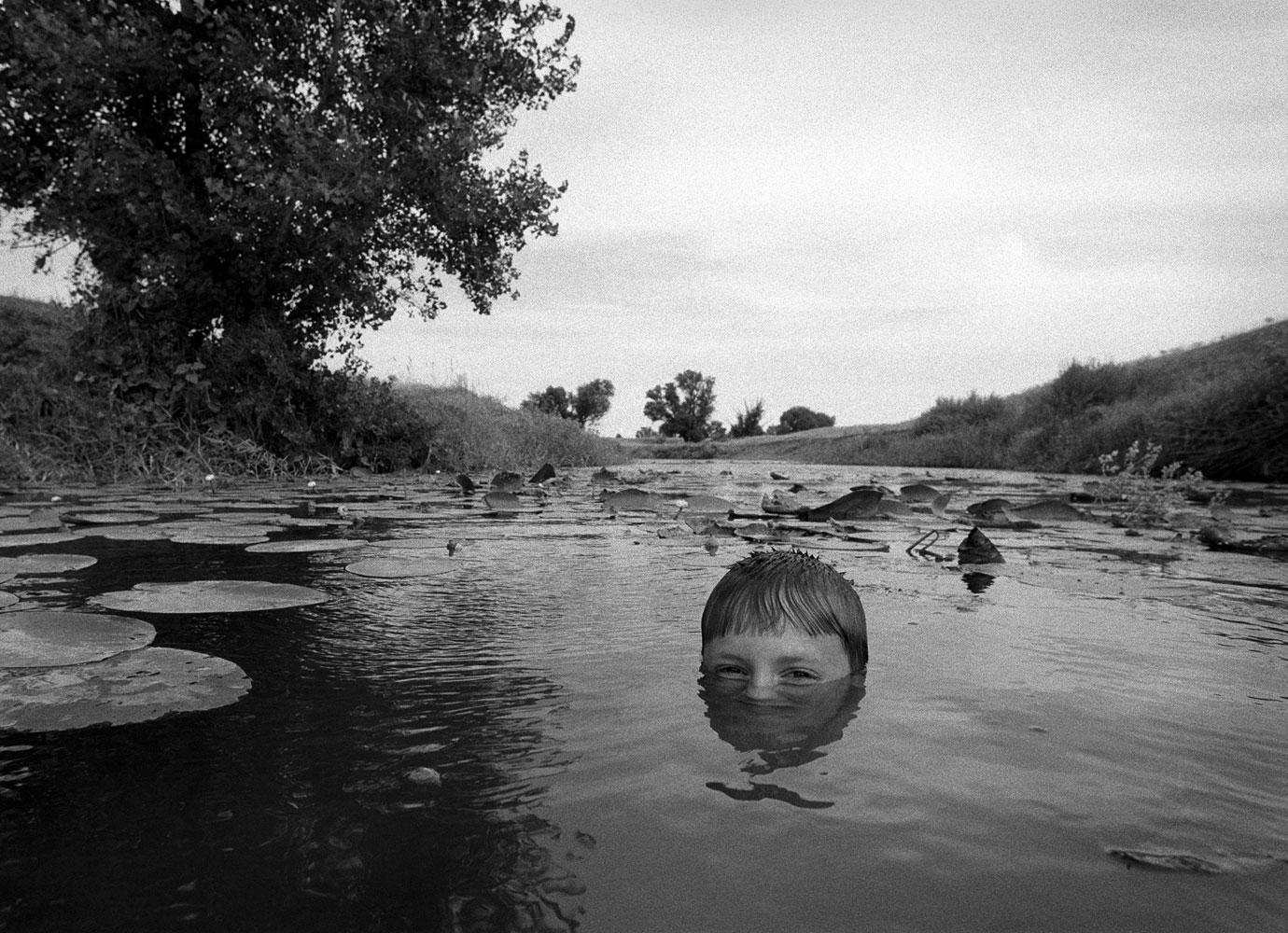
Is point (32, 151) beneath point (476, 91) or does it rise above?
beneath

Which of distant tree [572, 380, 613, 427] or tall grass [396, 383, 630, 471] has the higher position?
distant tree [572, 380, 613, 427]

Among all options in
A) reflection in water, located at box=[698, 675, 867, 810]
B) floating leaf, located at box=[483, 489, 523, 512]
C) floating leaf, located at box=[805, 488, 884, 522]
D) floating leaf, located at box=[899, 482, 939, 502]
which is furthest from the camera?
floating leaf, located at box=[899, 482, 939, 502]

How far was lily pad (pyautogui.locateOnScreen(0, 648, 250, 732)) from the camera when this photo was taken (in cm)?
154

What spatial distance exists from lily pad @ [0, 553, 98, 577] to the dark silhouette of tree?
23.0ft

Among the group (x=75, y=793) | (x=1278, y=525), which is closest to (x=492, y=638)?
(x=75, y=793)

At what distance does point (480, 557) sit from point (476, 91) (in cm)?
897

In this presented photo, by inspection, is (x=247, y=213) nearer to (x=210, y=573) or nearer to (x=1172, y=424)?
(x=210, y=573)

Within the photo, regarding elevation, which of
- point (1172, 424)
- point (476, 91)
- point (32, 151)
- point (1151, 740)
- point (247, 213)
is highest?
point (476, 91)

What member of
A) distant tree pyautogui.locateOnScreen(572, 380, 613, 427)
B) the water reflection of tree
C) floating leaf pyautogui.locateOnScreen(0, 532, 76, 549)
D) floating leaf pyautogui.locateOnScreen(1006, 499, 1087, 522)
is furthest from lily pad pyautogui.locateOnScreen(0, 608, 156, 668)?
distant tree pyautogui.locateOnScreen(572, 380, 613, 427)

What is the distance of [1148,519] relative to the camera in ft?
20.8

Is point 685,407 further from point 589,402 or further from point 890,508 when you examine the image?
point 890,508

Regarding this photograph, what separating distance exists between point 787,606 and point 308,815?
1.29 metres

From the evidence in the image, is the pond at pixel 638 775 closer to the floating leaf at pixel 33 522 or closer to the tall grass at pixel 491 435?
the floating leaf at pixel 33 522

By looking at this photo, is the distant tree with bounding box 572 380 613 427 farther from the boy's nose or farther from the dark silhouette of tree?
the boy's nose
